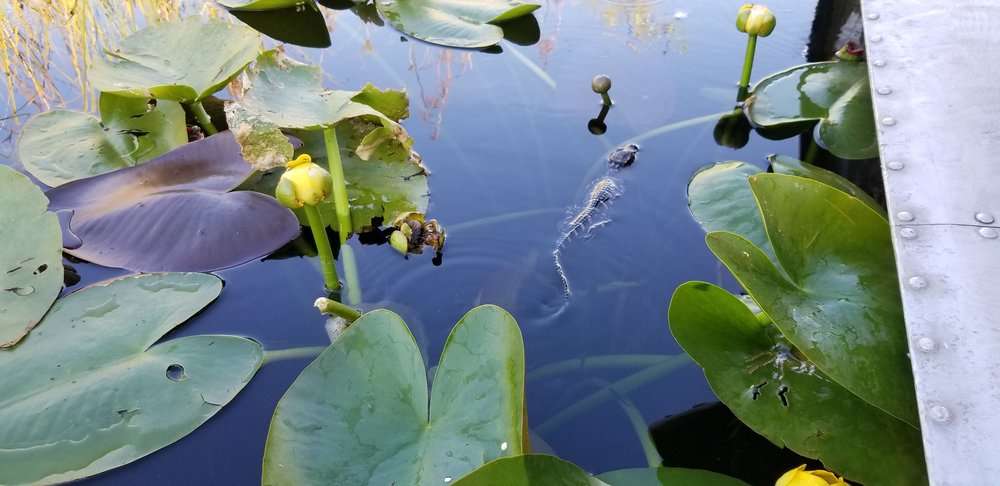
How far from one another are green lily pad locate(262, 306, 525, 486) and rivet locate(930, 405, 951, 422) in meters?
0.47

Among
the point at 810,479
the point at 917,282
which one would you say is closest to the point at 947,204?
the point at 917,282

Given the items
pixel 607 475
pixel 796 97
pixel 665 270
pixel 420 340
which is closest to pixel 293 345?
pixel 420 340

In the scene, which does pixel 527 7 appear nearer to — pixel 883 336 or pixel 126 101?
pixel 126 101

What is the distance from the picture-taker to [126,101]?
4.94ft

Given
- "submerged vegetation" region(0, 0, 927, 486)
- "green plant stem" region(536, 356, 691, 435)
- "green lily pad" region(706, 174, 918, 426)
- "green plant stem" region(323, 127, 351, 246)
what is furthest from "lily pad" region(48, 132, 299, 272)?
"green lily pad" region(706, 174, 918, 426)

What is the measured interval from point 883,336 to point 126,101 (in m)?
1.67

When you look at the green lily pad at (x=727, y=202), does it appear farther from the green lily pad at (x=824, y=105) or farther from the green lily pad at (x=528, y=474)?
the green lily pad at (x=528, y=474)

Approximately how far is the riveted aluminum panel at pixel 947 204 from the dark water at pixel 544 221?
1.14ft

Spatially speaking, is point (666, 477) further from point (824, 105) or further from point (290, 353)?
point (824, 105)

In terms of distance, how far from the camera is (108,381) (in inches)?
37.0

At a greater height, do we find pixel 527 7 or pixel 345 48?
pixel 527 7

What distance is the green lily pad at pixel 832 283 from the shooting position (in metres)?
0.79

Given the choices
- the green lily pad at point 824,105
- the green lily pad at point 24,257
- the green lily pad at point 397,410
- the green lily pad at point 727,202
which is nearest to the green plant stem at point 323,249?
the green lily pad at point 397,410

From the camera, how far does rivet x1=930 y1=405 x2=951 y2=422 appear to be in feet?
2.24
